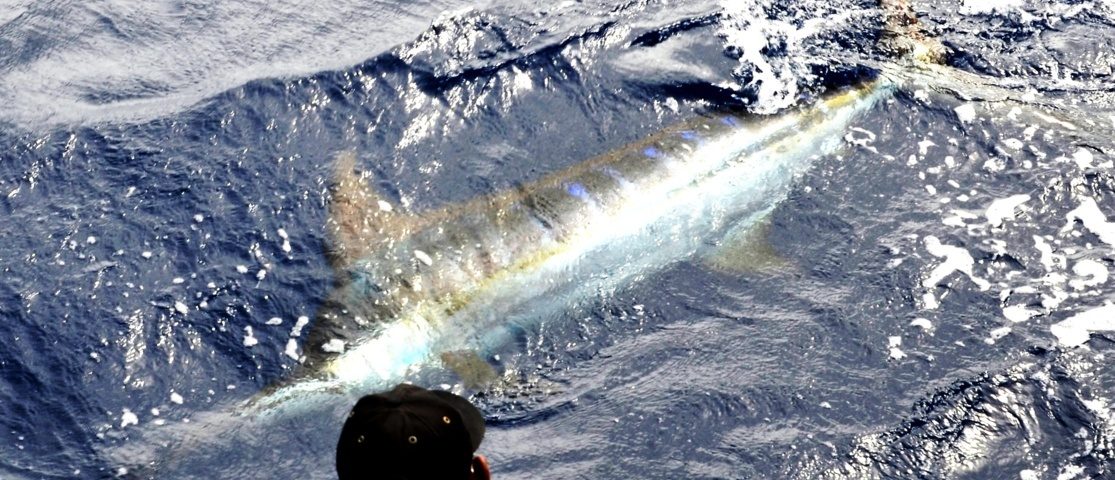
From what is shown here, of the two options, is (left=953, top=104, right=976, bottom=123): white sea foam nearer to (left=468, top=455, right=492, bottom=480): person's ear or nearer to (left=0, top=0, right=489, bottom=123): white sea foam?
(left=0, top=0, right=489, bottom=123): white sea foam

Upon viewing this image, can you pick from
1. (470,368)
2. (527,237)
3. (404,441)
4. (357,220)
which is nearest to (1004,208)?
(527,237)

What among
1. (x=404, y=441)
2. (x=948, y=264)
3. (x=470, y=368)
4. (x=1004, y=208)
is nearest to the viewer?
(x=404, y=441)

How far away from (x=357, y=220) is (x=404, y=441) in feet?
15.7

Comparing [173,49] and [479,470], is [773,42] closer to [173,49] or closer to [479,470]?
[173,49]

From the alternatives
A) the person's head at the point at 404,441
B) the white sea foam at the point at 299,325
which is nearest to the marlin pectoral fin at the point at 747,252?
the white sea foam at the point at 299,325

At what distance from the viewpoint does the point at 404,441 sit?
8.44 ft

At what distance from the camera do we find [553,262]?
22.8ft

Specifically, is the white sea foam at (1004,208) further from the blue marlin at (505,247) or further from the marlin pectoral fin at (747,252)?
the marlin pectoral fin at (747,252)

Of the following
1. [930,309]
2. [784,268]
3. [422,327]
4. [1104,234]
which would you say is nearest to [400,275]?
[422,327]

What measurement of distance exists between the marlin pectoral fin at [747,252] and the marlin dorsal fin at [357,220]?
2.06 m

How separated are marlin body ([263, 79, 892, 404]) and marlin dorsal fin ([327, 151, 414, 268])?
0.4 inches

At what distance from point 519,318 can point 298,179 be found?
80.9 inches

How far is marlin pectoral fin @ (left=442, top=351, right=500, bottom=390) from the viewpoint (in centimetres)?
628

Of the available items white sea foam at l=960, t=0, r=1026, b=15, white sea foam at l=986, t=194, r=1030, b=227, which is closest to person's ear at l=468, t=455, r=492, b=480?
white sea foam at l=986, t=194, r=1030, b=227
